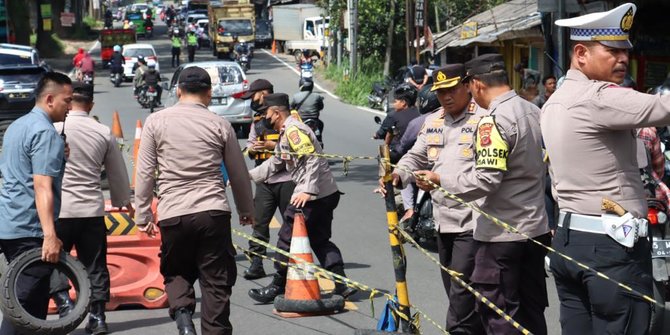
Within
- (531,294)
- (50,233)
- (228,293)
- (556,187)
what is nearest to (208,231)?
(228,293)

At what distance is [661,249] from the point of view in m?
7.21

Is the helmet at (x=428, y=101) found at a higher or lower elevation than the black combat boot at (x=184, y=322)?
higher

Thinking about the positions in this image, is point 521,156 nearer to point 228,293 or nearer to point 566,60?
point 228,293

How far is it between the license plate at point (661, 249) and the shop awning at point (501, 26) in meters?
15.8

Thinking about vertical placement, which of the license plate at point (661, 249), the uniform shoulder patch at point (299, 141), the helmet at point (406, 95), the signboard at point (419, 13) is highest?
the signboard at point (419, 13)

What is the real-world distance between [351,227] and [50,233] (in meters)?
6.58

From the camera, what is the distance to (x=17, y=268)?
632 centimetres

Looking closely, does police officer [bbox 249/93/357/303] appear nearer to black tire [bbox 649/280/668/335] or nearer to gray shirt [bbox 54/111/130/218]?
gray shirt [bbox 54/111/130/218]

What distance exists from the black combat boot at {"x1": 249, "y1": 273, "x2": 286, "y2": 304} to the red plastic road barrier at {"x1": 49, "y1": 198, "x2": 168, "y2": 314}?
725 millimetres

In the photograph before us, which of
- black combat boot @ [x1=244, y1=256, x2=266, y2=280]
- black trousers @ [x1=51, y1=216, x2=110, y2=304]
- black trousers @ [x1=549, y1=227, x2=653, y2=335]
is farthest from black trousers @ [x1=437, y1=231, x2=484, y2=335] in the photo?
black combat boot @ [x1=244, y1=256, x2=266, y2=280]

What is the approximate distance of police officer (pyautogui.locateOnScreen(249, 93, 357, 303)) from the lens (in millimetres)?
8641

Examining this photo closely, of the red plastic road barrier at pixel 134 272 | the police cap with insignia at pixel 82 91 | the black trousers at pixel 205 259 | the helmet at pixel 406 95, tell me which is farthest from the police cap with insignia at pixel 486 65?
the helmet at pixel 406 95

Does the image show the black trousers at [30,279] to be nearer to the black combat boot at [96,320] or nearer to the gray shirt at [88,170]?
the gray shirt at [88,170]

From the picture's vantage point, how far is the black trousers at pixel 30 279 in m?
6.44
